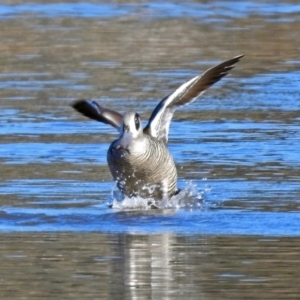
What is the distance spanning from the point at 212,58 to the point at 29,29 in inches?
266

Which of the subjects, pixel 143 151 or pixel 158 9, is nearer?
pixel 143 151

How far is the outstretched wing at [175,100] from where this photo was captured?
12695 millimetres

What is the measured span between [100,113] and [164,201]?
1.24 metres

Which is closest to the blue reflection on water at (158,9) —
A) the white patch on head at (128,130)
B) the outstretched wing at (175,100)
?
the outstretched wing at (175,100)

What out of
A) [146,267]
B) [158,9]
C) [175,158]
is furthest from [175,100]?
[158,9]

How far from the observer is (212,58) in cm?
2252

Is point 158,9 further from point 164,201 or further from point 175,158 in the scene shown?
point 164,201

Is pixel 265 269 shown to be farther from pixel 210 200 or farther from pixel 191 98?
pixel 191 98

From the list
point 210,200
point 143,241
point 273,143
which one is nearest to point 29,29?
point 273,143

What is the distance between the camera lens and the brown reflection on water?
27.2 ft

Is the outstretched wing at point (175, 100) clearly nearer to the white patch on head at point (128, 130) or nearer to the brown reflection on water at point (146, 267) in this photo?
the white patch on head at point (128, 130)

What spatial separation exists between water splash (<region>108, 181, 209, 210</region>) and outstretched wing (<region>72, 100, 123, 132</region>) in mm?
808

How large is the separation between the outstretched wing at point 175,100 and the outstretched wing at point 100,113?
0.94 ft

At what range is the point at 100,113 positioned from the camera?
12.8 m
